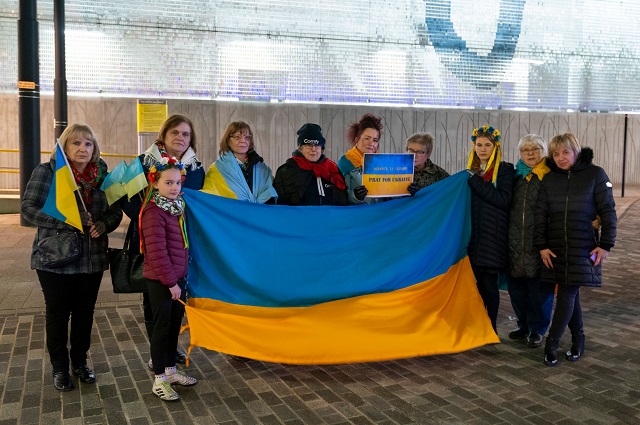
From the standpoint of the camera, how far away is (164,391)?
3.96 metres

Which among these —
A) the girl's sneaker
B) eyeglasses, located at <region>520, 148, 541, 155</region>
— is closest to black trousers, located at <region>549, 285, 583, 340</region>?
eyeglasses, located at <region>520, 148, 541, 155</region>

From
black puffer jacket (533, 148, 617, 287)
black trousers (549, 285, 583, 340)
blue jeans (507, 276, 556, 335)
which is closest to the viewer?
black puffer jacket (533, 148, 617, 287)

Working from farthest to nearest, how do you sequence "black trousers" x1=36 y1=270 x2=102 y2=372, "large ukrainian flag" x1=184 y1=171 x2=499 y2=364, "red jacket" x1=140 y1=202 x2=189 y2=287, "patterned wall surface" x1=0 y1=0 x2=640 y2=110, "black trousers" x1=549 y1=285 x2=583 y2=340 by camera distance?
"patterned wall surface" x1=0 y1=0 x2=640 y2=110 < "black trousers" x1=549 y1=285 x2=583 y2=340 < "large ukrainian flag" x1=184 y1=171 x2=499 y2=364 < "black trousers" x1=36 y1=270 x2=102 y2=372 < "red jacket" x1=140 y1=202 x2=189 y2=287

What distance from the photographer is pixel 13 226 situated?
1141 centimetres

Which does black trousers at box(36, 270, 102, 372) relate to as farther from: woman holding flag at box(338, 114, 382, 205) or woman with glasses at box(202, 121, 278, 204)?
woman holding flag at box(338, 114, 382, 205)

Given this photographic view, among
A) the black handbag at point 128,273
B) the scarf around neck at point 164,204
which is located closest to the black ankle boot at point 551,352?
the scarf around neck at point 164,204

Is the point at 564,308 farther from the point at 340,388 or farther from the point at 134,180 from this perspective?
the point at 134,180

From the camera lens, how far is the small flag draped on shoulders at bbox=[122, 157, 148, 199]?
13.6ft

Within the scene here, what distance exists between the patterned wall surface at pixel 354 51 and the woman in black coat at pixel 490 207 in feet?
35.8

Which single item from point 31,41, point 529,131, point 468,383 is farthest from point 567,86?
point 468,383

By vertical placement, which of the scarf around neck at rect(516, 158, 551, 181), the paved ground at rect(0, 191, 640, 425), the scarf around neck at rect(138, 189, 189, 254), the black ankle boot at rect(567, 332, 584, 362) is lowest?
the paved ground at rect(0, 191, 640, 425)

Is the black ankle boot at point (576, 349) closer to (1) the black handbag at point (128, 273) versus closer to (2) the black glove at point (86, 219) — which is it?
(1) the black handbag at point (128, 273)

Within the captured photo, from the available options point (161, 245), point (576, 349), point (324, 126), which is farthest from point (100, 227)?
point (324, 126)

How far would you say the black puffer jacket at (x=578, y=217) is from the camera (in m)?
4.57
